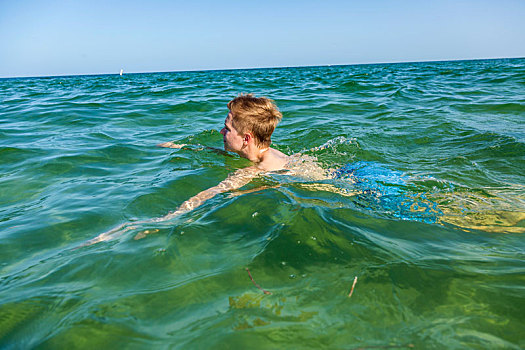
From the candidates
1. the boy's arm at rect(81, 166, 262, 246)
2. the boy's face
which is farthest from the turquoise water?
the boy's face

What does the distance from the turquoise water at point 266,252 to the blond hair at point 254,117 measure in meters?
0.55

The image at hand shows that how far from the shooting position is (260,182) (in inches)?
145

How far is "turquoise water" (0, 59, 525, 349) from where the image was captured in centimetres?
146

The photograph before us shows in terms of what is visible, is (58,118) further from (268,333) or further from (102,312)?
(268,333)

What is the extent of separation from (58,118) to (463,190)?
8.45 metres

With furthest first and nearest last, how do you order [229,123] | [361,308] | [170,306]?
[229,123] < [170,306] < [361,308]

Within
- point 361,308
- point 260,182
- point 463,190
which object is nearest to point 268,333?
point 361,308

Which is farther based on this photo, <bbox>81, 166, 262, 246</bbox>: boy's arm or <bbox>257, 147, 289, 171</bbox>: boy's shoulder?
<bbox>257, 147, 289, 171</bbox>: boy's shoulder

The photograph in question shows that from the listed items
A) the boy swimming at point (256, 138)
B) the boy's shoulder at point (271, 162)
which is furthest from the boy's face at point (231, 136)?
the boy's shoulder at point (271, 162)

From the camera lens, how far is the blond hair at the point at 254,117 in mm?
3873

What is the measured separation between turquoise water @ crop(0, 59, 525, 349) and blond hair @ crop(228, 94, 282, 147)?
0.55 meters

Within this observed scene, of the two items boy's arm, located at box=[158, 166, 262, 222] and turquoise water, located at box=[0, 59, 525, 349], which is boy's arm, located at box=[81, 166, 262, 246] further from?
turquoise water, located at box=[0, 59, 525, 349]

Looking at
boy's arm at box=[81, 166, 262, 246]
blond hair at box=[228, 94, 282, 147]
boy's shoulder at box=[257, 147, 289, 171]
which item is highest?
blond hair at box=[228, 94, 282, 147]

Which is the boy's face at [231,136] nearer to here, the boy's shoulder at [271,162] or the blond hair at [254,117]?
the blond hair at [254,117]
